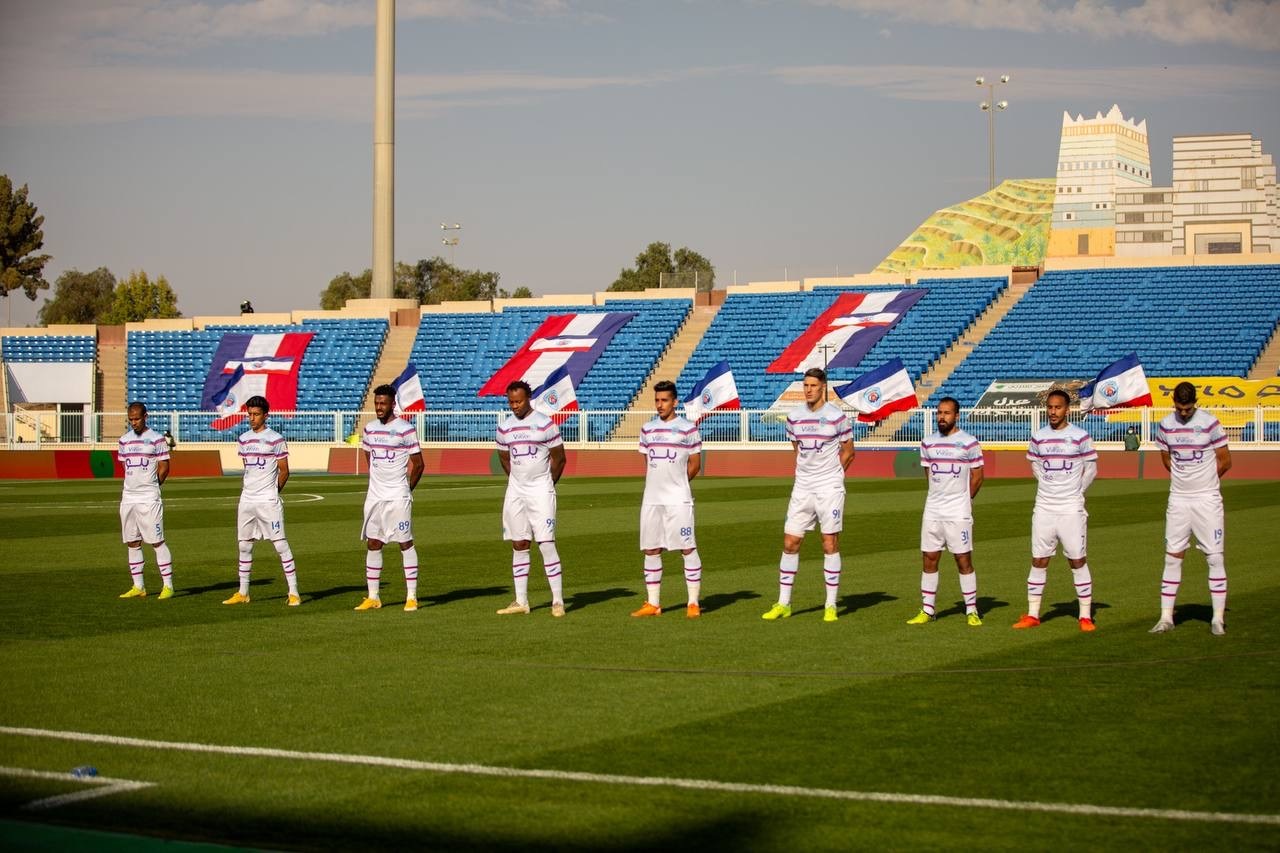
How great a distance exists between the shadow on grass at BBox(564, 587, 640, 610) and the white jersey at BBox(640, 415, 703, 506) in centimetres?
158

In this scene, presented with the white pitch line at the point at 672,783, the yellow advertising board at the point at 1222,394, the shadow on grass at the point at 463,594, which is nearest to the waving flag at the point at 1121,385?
the yellow advertising board at the point at 1222,394

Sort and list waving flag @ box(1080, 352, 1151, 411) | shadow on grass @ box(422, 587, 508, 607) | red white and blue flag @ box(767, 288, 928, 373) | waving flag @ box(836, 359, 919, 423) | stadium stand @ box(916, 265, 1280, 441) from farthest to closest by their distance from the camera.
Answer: red white and blue flag @ box(767, 288, 928, 373) → stadium stand @ box(916, 265, 1280, 441) → waving flag @ box(836, 359, 919, 423) → waving flag @ box(1080, 352, 1151, 411) → shadow on grass @ box(422, 587, 508, 607)

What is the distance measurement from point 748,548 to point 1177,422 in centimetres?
874

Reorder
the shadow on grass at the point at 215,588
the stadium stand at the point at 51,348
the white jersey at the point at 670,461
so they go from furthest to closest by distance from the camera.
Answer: the stadium stand at the point at 51,348
the shadow on grass at the point at 215,588
the white jersey at the point at 670,461

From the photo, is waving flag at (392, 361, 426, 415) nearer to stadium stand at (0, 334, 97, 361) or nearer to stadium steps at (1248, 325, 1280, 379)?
stadium stand at (0, 334, 97, 361)

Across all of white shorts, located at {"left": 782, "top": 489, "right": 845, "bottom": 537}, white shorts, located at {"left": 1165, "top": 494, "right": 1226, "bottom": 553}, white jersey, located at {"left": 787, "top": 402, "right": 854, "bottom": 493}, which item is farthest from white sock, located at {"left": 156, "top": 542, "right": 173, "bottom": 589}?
white shorts, located at {"left": 1165, "top": 494, "right": 1226, "bottom": 553}

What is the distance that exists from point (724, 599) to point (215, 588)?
19.1 feet

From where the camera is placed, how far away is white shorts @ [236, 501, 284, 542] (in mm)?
15602

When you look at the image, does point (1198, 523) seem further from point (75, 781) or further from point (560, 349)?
point (560, 349)

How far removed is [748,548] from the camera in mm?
21297

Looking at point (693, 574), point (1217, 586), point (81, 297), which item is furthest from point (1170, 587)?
point (81, 297)

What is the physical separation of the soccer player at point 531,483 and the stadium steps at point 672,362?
114 feet

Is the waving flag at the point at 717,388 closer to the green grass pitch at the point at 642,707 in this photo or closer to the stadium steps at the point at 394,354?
the green grass pitch at the point at 642,707

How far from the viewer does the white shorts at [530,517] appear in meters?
14.3
